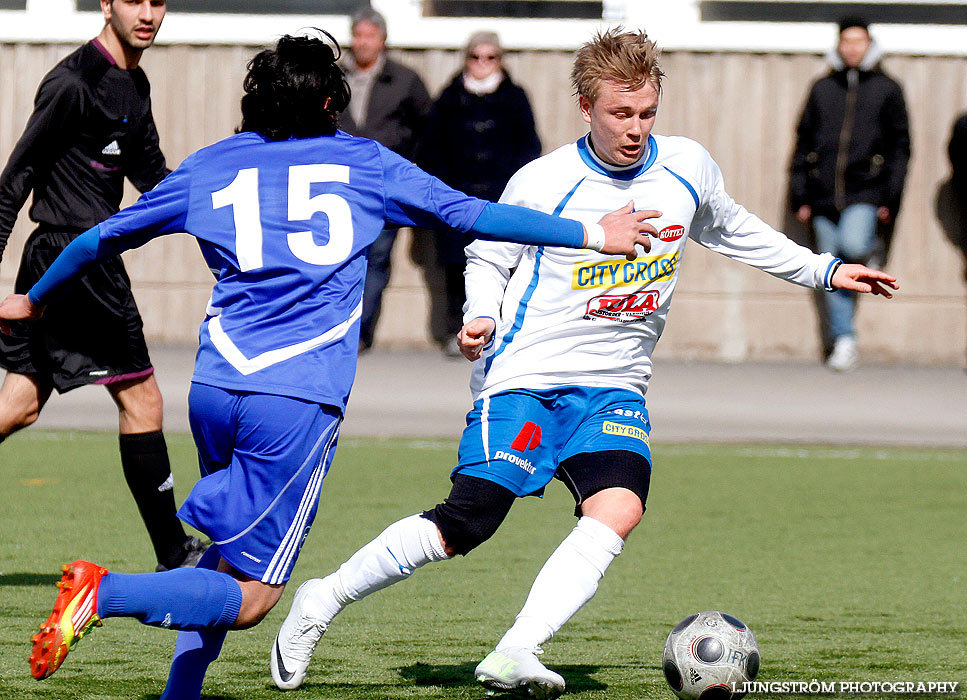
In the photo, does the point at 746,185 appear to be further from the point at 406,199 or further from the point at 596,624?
the point at 406,199

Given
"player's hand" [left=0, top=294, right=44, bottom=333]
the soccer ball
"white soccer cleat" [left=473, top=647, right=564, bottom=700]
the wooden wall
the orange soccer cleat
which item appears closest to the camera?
the orange soccer cleat

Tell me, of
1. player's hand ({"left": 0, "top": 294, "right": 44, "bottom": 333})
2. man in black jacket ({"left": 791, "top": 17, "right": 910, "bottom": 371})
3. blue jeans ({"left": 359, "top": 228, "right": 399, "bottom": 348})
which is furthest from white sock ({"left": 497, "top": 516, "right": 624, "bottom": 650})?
man in black jacket ({"left": 791, "top": 17, "right": 910, "bottom": 371})

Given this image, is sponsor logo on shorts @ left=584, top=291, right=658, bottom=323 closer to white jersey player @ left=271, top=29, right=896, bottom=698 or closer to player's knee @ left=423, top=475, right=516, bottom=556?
white jersey player @ left=271, top=29, right=896, bottom=698

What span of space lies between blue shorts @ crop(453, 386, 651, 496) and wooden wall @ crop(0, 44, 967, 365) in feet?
26.9

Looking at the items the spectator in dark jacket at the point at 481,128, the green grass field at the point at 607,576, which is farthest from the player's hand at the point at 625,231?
the spectator in dark jacket at the point at 481,128

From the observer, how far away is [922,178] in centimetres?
1301

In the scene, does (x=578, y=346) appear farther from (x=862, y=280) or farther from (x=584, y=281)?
(x=862, y=280)

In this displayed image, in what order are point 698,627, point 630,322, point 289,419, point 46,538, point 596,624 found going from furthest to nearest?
point 46,538 < point 596,624 < point 630,322 < point 698,627 < point 289,419

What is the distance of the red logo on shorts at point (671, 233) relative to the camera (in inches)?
193

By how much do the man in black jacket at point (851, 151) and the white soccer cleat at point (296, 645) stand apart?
8.20 m

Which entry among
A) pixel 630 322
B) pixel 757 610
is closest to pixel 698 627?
pixel 630 322

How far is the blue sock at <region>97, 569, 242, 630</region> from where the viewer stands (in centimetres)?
389

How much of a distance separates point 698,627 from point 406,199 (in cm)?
148

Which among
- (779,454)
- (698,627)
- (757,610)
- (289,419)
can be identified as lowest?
(779,454)
